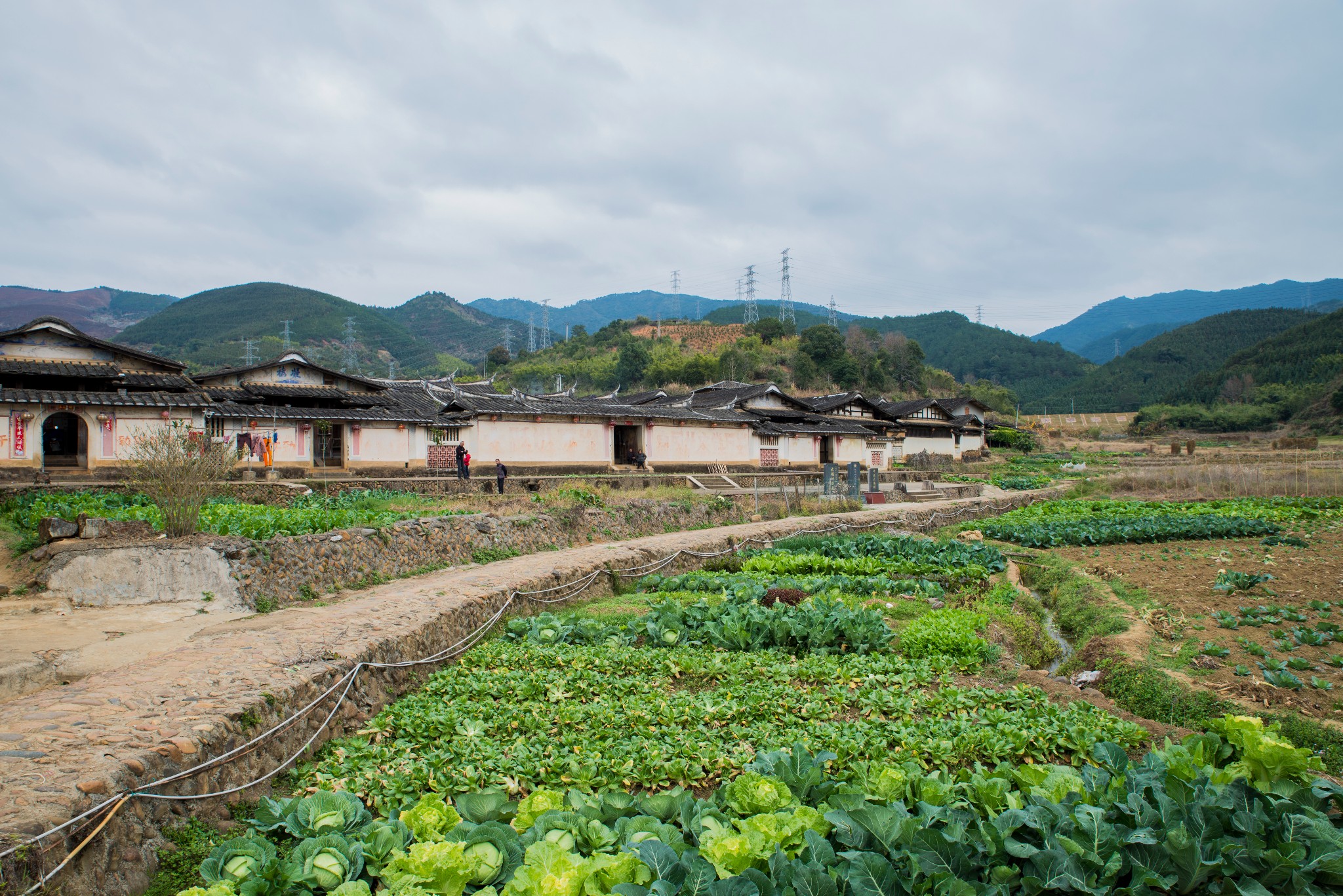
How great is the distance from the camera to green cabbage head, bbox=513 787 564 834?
405cm

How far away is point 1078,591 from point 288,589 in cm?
1351

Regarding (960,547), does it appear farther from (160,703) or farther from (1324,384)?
(1324,384)

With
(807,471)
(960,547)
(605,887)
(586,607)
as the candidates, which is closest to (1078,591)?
(960,547)

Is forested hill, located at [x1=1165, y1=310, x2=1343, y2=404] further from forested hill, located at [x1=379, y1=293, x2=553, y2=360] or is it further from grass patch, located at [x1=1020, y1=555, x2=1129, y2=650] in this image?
forested hill, located at [x1=379, y1=293, x2=553, y2=360]

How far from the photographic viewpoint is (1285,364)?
67.7 meters

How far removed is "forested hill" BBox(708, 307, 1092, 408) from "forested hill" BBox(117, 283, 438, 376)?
4980 cm

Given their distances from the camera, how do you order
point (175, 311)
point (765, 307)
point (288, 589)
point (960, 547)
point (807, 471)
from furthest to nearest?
point (765, 307) < point (175, 311) < point (807, 471) < point (960, 547) < point (288, 589)

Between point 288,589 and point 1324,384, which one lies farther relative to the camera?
point 1324,384

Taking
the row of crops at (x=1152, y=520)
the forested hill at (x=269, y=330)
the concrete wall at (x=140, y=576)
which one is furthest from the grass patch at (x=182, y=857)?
the forested hill at (x=269, y=330)

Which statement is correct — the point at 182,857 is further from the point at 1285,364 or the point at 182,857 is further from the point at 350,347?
the point at 350,347

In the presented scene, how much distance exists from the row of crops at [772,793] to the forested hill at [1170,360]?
294 feet

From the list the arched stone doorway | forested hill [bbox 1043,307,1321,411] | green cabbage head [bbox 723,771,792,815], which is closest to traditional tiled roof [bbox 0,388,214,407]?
the arched stone doorway

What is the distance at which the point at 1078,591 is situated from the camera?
1308 centimetres

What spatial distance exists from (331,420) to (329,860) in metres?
23.9
